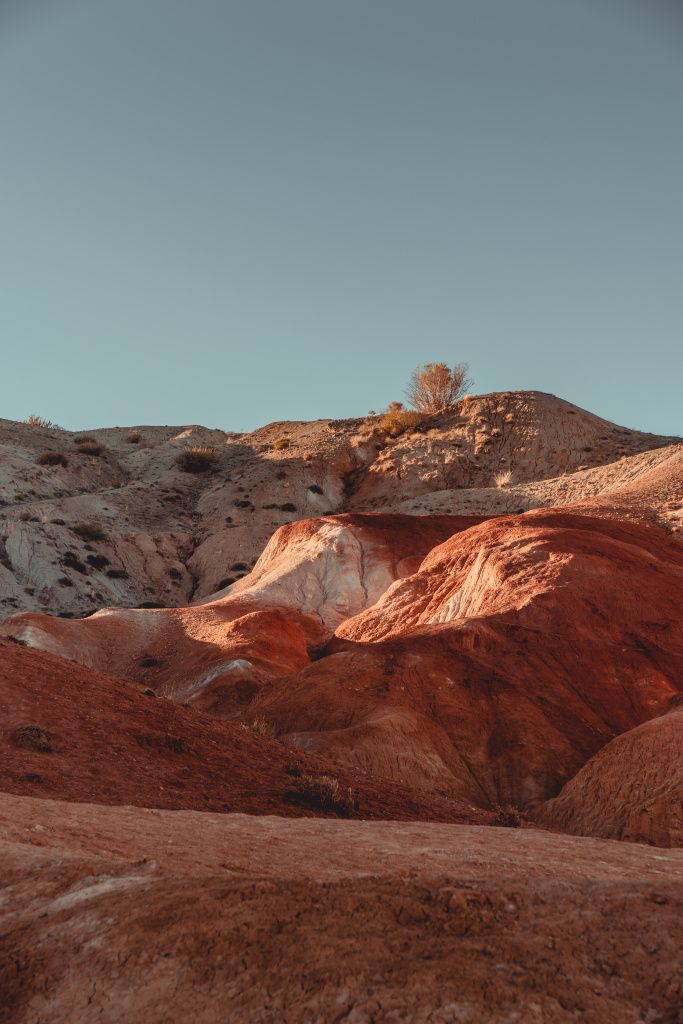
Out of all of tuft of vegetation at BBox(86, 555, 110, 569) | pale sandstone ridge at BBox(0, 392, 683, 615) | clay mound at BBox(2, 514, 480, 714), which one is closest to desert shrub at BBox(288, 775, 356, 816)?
clay mound at BBox(2, 514, 480, 714)

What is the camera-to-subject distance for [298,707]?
24781 mm

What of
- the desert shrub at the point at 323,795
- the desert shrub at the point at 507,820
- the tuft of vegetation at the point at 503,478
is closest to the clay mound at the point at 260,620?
the desert shrub at the point at 507,820

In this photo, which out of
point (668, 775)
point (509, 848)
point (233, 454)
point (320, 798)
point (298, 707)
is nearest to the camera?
point (509, 848)

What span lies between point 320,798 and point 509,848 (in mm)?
5873

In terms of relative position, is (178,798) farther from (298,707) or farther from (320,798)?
(298,707)

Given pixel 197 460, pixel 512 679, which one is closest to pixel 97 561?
pixel 197 460

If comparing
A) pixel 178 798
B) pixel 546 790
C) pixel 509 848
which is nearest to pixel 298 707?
pixel 546 790

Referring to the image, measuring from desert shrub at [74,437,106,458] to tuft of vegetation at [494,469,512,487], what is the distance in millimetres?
37944

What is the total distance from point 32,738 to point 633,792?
11427mm

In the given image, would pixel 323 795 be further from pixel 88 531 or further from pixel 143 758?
pixel 88 531

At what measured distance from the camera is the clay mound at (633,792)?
642 inches

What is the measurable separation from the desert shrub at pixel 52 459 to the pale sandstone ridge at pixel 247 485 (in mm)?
735

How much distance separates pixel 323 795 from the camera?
584 inches

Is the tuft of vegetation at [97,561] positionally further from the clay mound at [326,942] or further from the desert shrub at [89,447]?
the clay mound at [326,942]
